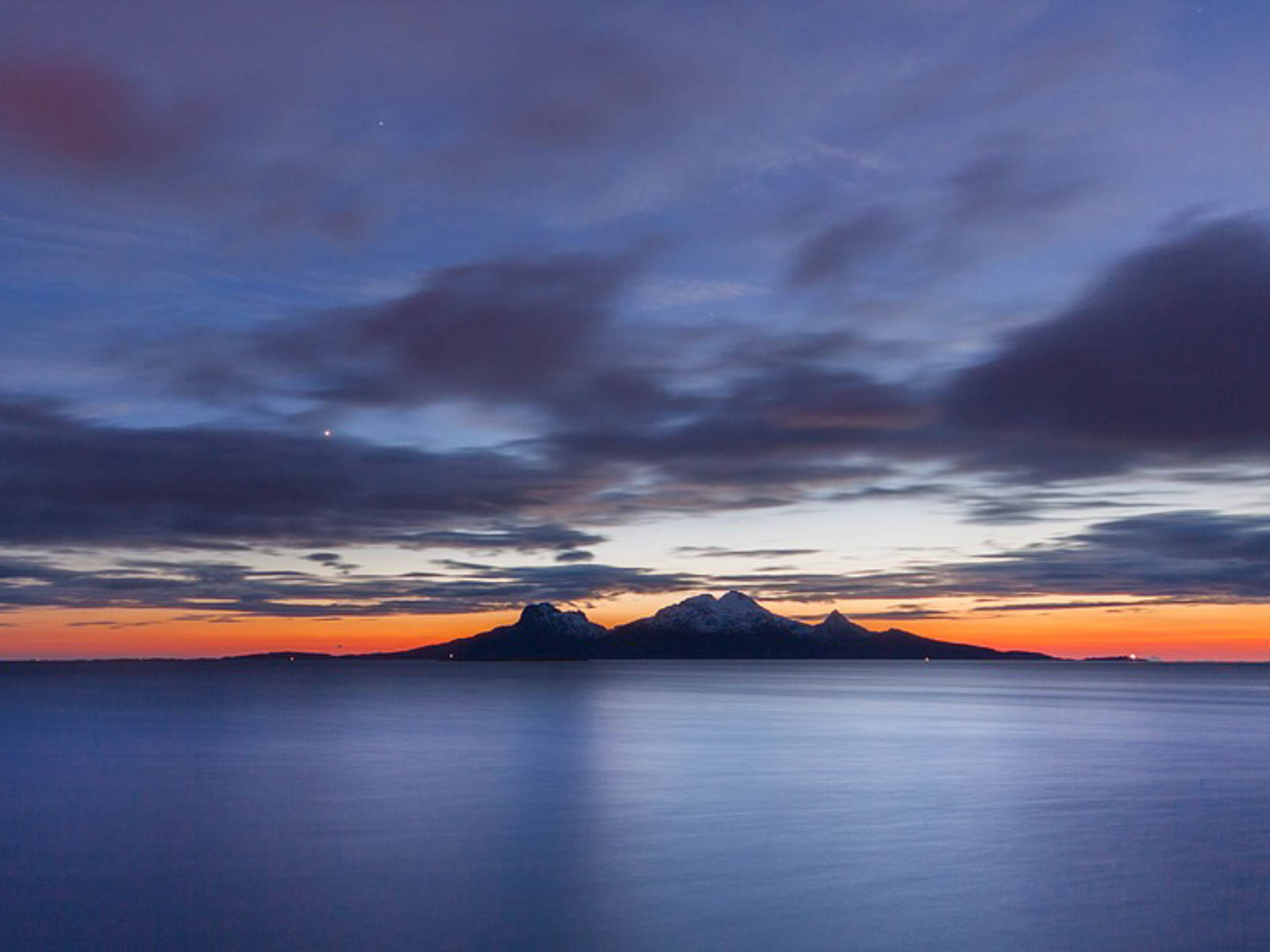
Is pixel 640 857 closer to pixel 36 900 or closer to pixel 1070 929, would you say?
pixel 1070 929

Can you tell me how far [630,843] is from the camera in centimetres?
2995

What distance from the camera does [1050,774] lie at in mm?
49281

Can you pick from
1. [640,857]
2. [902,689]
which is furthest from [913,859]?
[902,689]

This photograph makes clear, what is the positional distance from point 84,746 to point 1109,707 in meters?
101

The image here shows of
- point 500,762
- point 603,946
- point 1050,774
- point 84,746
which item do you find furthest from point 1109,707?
point 603,946

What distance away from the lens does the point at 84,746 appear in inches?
2464

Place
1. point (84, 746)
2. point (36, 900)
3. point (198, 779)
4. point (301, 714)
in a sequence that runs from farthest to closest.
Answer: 1. point (301, 714)
2. point (84, 746)
3. point (198, 779)
4. point (36, 900)

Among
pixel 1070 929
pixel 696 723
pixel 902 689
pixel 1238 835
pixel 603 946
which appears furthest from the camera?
pixel 902 689

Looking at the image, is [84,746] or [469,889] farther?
[84,746]

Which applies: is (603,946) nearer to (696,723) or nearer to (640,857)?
(640,857)

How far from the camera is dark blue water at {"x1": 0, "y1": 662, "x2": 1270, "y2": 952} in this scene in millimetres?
21281

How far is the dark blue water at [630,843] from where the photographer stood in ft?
69.8

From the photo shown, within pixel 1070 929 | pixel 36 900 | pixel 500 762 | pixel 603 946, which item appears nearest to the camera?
pixel 603 946

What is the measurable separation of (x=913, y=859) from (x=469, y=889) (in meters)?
10.9
